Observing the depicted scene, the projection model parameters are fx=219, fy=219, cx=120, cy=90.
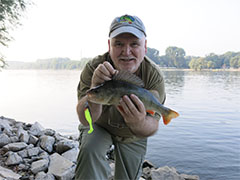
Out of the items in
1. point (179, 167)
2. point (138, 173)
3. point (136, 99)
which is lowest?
point (179, 167)

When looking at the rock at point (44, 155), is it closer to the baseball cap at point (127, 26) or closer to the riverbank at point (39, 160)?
the riverbank at point (39, 160)

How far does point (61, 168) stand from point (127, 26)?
11.7 feet

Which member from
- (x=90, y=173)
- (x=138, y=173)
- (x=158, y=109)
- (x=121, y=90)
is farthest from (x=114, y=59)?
(x=138, y=173)

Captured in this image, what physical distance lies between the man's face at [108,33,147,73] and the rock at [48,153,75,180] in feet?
9.59

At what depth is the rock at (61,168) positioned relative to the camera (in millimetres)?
4700

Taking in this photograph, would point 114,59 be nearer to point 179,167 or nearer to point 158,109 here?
point 158,109

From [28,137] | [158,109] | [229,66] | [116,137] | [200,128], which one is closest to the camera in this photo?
[158,109]

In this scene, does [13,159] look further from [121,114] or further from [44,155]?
[121,114]

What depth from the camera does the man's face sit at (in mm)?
3057

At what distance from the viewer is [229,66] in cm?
13162

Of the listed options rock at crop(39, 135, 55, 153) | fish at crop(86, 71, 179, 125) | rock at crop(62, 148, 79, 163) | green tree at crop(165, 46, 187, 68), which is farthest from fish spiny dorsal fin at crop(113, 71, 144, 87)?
green tree at crop(165, 46, 187, 68)

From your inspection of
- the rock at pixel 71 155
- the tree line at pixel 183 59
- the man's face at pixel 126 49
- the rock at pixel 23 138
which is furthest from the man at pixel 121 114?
the tree line at pixel 183 59

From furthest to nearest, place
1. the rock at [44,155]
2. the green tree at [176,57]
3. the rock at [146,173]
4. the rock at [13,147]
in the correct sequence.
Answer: the green tree at [176,57], the rock at [146,173], the rock at [13,147], the rock at [44,155]

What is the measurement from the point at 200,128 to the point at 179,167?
4.39 metres
